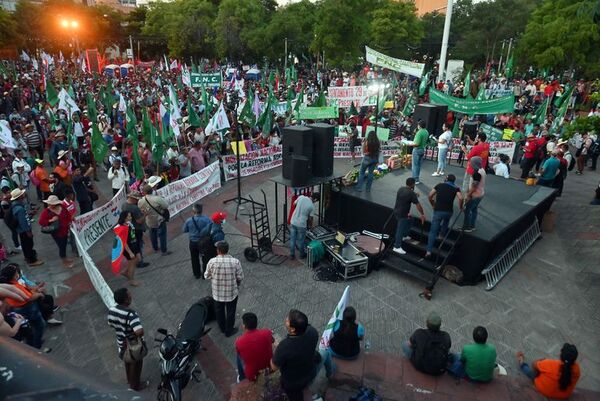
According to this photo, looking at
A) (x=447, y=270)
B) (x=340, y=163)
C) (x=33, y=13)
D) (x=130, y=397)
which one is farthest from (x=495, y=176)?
(x=33, y=13)

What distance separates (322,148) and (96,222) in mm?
5955

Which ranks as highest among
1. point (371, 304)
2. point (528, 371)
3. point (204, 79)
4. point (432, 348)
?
point (204, 79)

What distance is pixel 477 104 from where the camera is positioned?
47.4ft

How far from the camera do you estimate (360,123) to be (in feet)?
64.6

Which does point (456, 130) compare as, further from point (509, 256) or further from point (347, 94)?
point (509, 256)

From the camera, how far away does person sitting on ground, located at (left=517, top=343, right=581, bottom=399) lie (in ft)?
17.5

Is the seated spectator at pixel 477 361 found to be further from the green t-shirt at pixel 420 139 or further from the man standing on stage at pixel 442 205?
the green t-shirt at pixel 420 139

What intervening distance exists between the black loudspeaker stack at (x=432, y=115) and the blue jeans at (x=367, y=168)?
13.0ft

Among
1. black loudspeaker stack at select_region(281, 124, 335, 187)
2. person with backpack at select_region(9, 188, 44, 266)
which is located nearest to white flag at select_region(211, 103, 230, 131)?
black loudspeaker stack at select_region(281, 124, 335, 187)

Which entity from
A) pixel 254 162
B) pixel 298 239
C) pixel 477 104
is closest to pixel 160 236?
pixel 298 239

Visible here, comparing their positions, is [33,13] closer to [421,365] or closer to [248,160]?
[248,160]

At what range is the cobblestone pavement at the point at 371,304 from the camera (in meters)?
6.70

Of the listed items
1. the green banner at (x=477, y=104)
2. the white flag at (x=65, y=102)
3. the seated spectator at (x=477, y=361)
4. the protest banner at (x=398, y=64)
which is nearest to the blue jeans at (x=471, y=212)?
the seated spectator at (x=477, y=361)

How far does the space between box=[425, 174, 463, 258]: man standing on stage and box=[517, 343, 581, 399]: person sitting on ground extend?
323 centimetres
